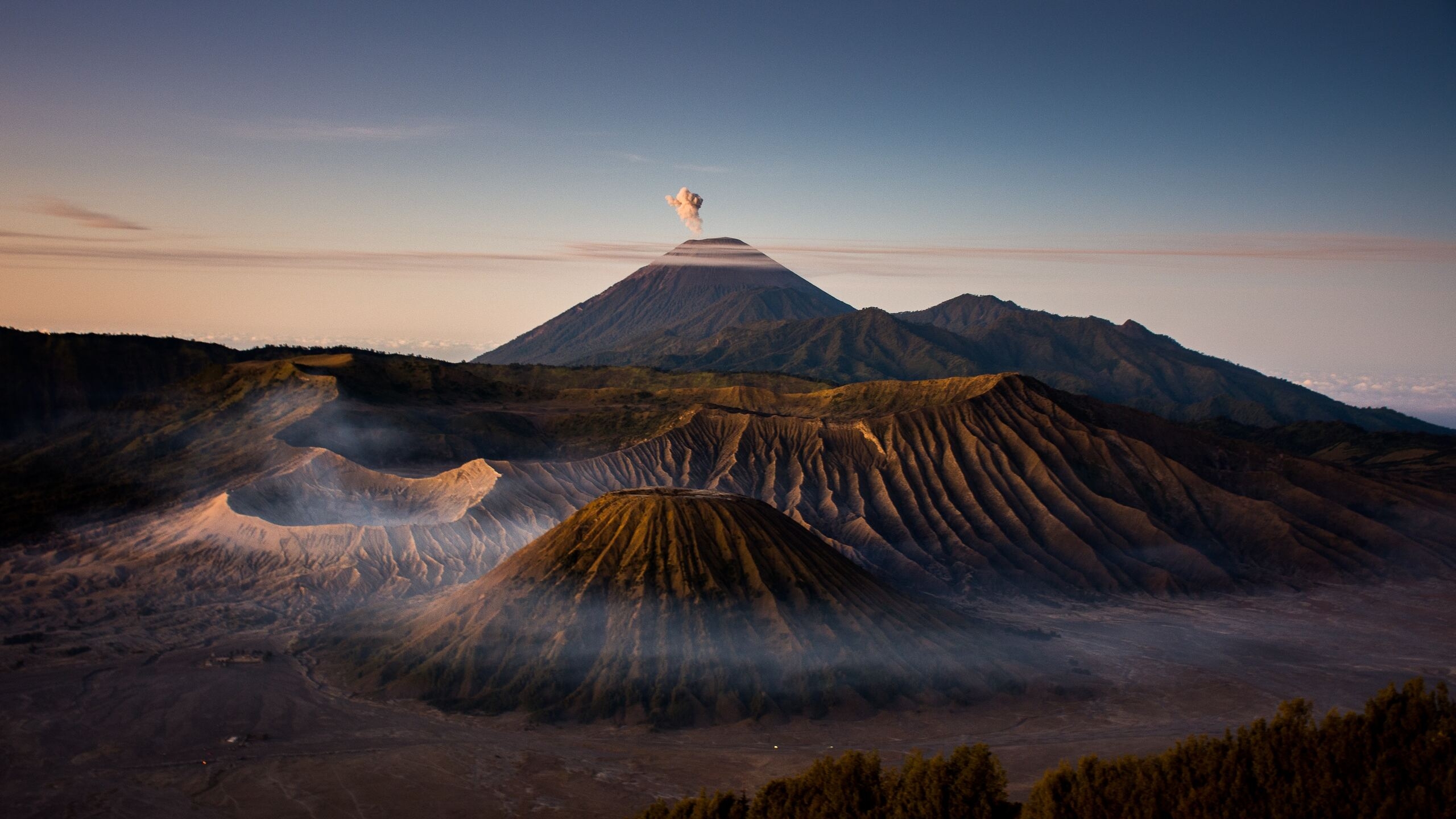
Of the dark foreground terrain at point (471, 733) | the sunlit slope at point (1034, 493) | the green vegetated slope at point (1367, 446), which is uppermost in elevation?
the green vegetated slope at point (1367, 446)

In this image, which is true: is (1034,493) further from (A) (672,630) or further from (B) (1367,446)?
(B) (1367,446)

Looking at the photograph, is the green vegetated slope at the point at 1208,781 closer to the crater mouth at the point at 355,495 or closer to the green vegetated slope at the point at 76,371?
the crater mouth at the point at 355,495

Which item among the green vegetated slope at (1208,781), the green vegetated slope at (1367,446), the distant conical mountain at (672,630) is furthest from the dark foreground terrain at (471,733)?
the green vegetated slope at (1367,446)

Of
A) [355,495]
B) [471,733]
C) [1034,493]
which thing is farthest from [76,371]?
[1034,493]

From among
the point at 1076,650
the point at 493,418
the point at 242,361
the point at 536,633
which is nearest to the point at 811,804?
the point at 536,633

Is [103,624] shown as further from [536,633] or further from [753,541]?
[753,541]

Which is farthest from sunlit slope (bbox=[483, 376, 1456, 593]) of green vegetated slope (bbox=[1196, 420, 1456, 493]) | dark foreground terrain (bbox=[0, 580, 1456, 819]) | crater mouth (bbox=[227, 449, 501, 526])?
dark foreground terrain (bbox=[0, 580, 1456, 819])
